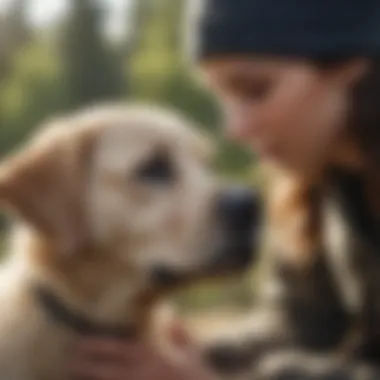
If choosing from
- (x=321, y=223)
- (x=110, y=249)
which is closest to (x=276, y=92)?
(x=321, y=223)

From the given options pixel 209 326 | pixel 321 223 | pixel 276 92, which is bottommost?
pixel 209 326

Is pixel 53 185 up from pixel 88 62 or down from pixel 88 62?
down

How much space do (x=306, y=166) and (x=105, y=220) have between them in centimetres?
26

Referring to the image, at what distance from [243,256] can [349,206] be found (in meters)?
0.15

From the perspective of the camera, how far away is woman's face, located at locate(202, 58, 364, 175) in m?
1.48

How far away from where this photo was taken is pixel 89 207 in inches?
57.2

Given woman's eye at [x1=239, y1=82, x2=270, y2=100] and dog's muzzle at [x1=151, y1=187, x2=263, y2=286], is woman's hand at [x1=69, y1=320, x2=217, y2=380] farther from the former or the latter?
woman's eye at [x1=239, y1=82, x2=270, y2=100]

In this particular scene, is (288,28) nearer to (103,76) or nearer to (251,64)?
(251,64)

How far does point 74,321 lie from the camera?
149 cm

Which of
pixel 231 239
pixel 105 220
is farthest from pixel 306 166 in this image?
pixel 105 220

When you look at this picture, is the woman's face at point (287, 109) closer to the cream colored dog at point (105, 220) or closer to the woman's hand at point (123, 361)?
the cream colored dog at point (105, 220)

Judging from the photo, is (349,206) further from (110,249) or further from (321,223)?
(110,249)

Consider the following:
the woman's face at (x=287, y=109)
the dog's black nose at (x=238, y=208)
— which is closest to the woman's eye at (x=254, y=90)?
the woman's face at (x=287, y=109)

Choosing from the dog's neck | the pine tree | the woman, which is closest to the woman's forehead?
the woman
